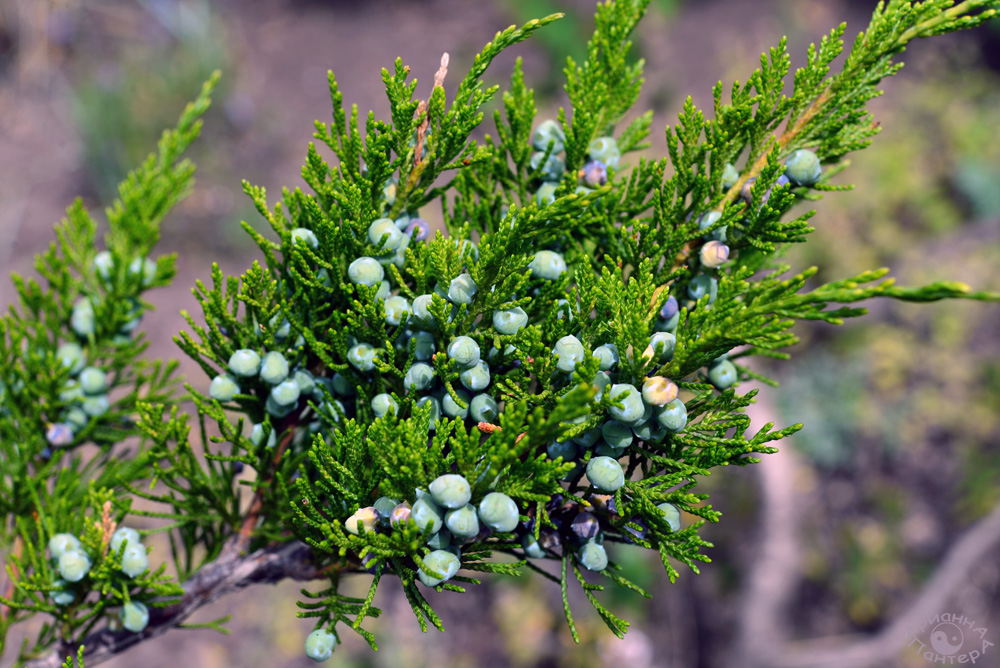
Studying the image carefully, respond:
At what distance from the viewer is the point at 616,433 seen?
722 millimetres

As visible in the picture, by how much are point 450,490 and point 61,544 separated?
71 cm

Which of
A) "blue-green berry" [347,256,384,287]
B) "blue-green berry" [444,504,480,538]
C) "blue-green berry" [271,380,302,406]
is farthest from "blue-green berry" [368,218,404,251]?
"blue-green berry" [444,504,480,538]

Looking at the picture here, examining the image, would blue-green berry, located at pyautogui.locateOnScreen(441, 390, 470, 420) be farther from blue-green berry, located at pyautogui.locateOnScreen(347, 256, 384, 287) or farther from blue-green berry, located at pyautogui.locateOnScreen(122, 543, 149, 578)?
blue-green berry, located at pyautogui.locateOnScreen(122, 543, 149, 578)

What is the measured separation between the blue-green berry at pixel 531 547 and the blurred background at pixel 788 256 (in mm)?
2861

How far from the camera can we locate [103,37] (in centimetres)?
539

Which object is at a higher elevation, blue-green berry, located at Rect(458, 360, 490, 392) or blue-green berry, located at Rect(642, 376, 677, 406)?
blue-green berry, located at Rect(458, 360, 490, 392)

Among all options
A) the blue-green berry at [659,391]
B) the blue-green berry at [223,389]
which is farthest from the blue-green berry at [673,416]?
the blue-green berry at [223,389]

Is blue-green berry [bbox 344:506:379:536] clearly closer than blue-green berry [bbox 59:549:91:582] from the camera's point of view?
Yes

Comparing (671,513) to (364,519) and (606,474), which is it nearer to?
(606,474)

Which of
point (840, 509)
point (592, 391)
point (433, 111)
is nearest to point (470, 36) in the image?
point (840, 509)

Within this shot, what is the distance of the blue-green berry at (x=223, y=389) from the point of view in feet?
2.82

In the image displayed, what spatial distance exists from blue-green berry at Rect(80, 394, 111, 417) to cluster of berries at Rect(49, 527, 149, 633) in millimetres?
245

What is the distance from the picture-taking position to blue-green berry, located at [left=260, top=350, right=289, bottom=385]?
→ 83cm

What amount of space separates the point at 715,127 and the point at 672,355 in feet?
1.02
